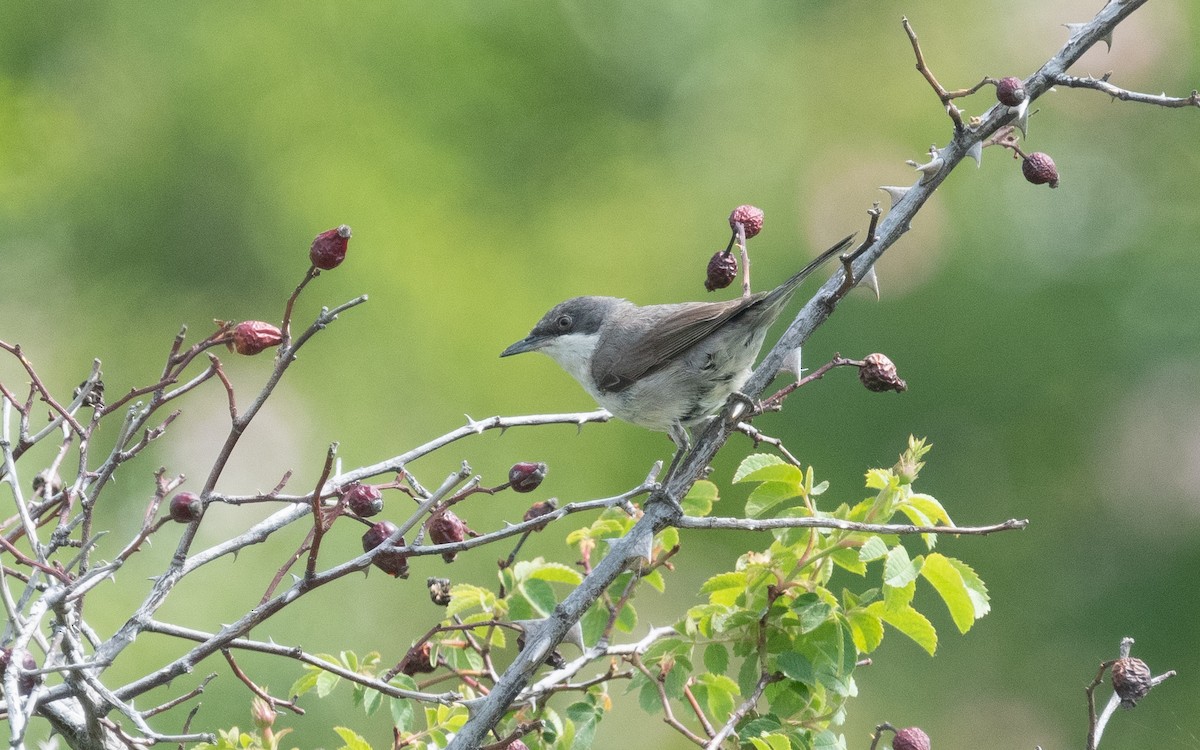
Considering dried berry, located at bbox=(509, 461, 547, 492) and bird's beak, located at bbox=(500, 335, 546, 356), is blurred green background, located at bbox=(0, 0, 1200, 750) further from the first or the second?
dried berry, located at bbox=(509, 461, 547, 492)

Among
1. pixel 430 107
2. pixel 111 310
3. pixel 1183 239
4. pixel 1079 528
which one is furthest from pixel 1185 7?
pixel 111 310

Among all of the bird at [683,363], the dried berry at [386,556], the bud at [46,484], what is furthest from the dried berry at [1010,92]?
the bud at [46,484]

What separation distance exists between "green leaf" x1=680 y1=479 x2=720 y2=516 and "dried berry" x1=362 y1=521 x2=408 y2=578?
2.12 feet

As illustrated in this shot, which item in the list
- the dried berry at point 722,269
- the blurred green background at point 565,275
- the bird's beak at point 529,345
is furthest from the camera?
the blurred green background at point 565,275

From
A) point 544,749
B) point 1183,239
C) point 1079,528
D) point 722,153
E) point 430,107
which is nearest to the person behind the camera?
point 544,749

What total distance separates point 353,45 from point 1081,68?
4014 millimetres

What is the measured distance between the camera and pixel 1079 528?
598cm

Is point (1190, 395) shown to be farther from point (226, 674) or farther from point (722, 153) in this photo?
point (226, 674)

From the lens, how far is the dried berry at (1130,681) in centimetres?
240

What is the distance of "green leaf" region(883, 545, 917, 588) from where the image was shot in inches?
85.7

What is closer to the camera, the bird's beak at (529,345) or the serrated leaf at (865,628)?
the serrated leaf at (865,628)

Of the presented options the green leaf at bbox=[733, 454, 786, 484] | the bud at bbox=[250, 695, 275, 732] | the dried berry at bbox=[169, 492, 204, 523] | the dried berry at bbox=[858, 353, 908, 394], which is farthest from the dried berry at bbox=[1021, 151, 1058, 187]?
the bud at bbox=[250, 695, 275, 732]

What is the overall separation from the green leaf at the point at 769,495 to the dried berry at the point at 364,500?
742 millimetres

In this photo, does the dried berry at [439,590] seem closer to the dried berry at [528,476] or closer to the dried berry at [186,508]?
the dried berry at [528,476]
